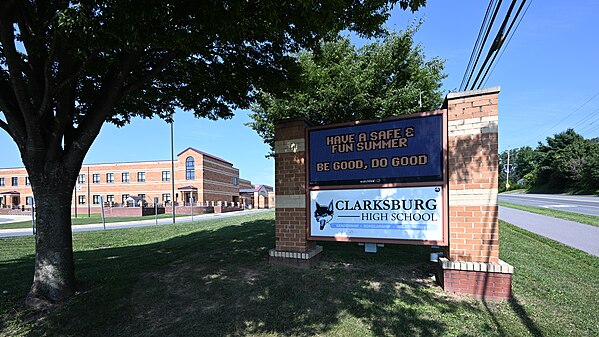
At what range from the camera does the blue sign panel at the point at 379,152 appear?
495cm

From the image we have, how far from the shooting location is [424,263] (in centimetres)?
595

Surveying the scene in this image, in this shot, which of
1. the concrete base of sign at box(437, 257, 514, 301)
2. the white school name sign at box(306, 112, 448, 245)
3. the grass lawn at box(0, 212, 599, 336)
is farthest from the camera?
the white school name sign at box(306, 112, 448, 245)

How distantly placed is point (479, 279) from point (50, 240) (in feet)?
22.6

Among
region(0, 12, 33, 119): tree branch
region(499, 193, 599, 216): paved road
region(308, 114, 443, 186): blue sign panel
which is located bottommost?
region(499, 193, 599, 216): paved road

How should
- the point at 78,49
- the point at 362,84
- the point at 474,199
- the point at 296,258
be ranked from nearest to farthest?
the point at 78,49
the point at 474,199
the point at 296,258
the point at 362,84

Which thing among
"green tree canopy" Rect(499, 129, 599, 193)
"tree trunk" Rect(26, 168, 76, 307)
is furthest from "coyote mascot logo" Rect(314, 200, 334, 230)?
"green tree canopy" Rect(499, 129, 599, 193)

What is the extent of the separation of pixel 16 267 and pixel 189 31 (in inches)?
307

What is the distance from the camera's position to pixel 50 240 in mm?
4727

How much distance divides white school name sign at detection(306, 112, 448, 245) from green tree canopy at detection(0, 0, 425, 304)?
193 cm

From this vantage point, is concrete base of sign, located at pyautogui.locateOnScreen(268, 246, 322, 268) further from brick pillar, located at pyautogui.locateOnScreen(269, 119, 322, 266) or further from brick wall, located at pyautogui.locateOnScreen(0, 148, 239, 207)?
brick wall, located at pyautogui.locateOnScreen(0, 148, 239, 207)

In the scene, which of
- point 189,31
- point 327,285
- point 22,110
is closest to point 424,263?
point 327,285

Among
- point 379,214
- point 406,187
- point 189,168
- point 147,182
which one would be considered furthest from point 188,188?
point 406,187

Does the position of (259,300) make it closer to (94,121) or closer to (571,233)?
(94,121)

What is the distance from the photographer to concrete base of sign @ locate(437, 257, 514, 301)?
4297 mm
